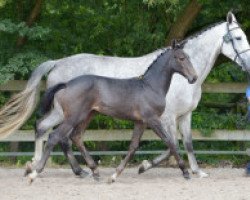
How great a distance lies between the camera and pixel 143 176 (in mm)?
9492

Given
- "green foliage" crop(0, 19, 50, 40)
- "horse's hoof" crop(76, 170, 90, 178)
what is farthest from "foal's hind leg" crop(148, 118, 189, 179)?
"green foliage" crop(0, 19, 50, 40)

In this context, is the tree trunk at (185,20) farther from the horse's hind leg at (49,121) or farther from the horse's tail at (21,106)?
the horse's hind leg at (49,121)

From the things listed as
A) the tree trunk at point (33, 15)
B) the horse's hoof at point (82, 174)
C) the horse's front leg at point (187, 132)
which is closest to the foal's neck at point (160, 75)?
the horse's front leg at point (187, 132)

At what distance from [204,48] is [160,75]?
3.60 ft

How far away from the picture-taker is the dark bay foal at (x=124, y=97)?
8305mm

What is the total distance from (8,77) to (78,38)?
5.69ft

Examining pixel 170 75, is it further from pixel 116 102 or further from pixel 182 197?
pixel 182 197

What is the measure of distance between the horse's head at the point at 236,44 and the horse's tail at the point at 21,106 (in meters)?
2.53

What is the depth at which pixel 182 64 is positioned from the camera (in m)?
8.52

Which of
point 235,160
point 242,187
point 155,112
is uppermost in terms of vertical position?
point 155,112

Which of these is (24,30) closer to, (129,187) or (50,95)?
(50,95)

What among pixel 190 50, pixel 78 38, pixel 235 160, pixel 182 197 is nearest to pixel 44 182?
pixel 182 197

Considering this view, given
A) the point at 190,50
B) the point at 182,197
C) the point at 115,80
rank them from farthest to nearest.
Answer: the point at 190,50
the point at 115,80
the point at 182,197

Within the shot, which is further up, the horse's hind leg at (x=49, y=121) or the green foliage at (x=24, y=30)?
the green foliage at (x=24, y=30)
